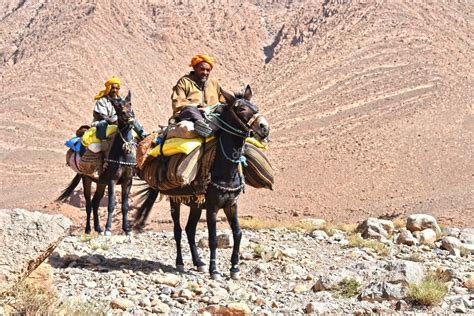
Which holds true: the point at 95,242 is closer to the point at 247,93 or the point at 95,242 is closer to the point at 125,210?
the point at 125,210

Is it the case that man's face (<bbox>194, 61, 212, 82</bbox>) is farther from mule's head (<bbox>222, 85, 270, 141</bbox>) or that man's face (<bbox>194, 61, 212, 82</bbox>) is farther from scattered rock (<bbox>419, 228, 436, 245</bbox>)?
scattered rock (<bbox>419, 228, 436, 245</bbox>)

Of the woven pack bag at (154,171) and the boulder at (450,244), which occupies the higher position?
the woven pack bag at (154,171)

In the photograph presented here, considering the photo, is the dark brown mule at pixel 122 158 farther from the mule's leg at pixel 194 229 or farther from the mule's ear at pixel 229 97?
the mule's ear at pixel 229 97

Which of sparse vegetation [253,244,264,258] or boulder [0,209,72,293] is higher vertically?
boulder [0,209,72,293]

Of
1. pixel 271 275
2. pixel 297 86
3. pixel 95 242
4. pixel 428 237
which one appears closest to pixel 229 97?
pixel 271 275

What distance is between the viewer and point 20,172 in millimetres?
33062

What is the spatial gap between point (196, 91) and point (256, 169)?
1363 mm

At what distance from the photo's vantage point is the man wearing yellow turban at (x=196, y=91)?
8.59 meters

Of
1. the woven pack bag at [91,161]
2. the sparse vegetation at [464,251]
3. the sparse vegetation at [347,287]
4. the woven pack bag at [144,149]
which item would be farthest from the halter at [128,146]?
the sparse vegetation at [464,251]

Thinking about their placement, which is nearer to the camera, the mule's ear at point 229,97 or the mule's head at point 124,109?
the mule's ear at point 229,97

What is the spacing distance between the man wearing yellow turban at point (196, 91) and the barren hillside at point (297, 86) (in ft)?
46.7

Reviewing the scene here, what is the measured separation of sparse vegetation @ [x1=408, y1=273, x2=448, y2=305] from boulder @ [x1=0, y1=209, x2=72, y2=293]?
3850mm

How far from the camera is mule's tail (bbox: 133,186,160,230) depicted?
9.77 metres

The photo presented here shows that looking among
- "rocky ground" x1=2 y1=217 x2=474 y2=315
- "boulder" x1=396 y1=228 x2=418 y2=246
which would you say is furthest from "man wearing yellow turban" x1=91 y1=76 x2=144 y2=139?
"boulder" x1=396 y1=228 x2=418 y2=246
